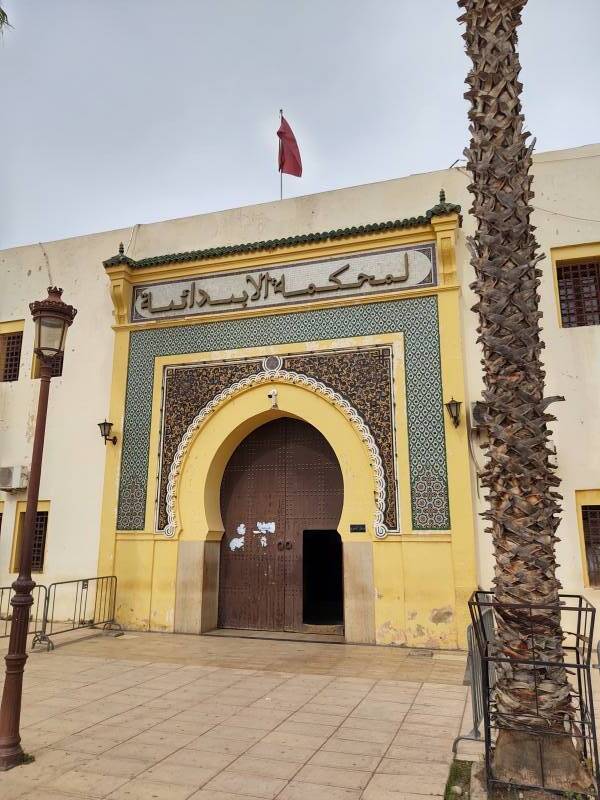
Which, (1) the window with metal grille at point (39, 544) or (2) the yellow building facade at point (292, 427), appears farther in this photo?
(1) the window with metal grille at point (39, 544)

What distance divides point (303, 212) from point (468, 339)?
3.36 m

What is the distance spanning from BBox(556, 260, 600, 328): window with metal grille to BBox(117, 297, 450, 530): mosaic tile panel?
1.71 meters

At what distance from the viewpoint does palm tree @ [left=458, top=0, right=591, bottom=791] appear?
10.9 ft

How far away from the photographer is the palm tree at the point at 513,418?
3.31 metres

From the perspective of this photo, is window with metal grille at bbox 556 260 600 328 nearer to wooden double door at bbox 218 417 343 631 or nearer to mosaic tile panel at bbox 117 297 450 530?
mosaic tile panel at bbox 117 297 450 530

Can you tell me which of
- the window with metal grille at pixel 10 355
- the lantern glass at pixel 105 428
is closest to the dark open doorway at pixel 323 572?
the lantern glass at pixel 105 428

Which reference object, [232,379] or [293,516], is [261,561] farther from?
[232,379]

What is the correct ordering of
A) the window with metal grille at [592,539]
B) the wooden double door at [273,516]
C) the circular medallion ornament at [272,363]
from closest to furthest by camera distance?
the window with metal grille at [592,539] < the wooden double door at [273,516] < the circular medallion ornament at [272,363]

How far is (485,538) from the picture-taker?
7.52 metres

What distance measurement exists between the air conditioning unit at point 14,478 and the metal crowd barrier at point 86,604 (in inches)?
69.3

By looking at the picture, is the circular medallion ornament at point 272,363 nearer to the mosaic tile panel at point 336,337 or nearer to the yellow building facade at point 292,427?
the yellow building facade at point 292,427

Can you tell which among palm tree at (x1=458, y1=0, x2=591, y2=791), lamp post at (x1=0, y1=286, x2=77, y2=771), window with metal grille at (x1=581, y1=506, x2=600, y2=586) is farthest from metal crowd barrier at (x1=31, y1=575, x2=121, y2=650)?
palm tree at (x1=458, y1=0, x2=591, y2=791)

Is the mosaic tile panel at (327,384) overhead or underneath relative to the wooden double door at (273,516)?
overhead

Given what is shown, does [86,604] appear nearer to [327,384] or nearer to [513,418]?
[327,384]
